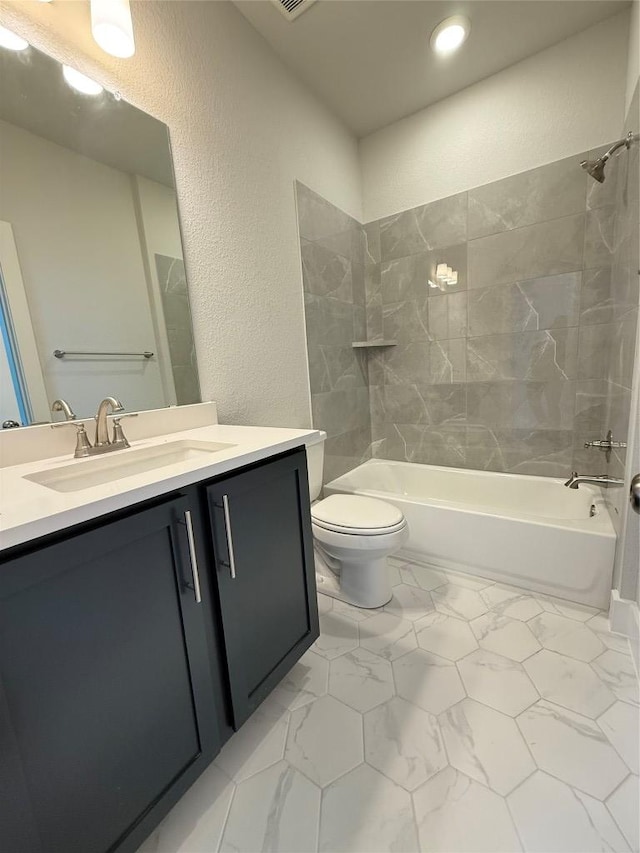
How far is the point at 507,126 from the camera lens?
1963 mm

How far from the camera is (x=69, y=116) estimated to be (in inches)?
42.8

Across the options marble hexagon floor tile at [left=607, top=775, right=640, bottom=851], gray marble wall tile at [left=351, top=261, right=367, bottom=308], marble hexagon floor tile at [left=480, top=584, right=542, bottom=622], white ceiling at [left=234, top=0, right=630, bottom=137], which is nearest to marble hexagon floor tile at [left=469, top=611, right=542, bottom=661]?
marble hexagon floor tile at [left=480, top=584, right=542, bottom=622]

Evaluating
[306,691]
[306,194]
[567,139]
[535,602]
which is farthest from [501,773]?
[567,139]

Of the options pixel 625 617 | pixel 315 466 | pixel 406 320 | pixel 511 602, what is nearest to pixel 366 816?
pixel 511 602

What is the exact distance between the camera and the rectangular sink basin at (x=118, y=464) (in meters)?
0.93

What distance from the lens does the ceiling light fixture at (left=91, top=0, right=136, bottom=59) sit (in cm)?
100

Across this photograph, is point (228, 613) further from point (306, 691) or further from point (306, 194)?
point (306, 194)

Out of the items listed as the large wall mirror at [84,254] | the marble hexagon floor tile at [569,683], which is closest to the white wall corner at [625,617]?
the marble hexagon floor tile at [569,683]

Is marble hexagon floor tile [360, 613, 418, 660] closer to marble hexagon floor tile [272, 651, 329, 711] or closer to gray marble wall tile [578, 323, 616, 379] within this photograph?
marble hexagon floor tile [272, 651, 329, 711]

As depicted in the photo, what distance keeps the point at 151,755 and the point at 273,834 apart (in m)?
0.39

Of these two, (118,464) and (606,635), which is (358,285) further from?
(606,635)

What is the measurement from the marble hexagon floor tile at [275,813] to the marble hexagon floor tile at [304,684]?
21cm

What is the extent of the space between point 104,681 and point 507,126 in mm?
2849

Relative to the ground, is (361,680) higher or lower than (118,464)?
lower
